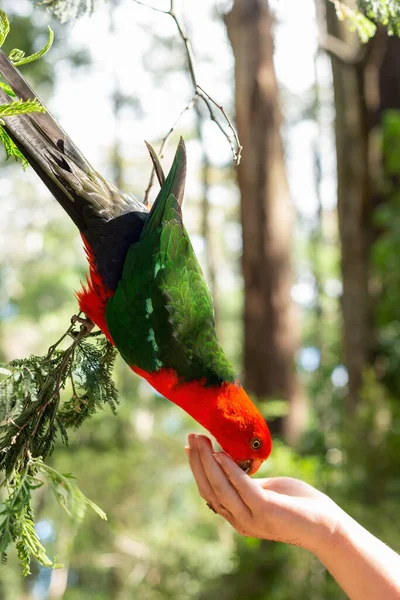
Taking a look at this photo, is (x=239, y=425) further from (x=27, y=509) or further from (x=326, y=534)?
(x=27, y=509)

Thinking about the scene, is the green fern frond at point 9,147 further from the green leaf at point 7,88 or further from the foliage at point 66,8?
the foliage at point 66,8

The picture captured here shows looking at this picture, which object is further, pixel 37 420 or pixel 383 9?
pixel 383 9

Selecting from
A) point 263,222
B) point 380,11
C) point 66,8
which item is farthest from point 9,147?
point 263,222

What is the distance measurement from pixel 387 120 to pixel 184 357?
4.45 m

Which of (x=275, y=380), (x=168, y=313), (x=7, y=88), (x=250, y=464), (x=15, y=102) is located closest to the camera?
(x=15, y=102)

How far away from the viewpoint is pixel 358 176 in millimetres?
6555

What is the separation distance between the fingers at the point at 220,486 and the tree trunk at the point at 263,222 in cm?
474

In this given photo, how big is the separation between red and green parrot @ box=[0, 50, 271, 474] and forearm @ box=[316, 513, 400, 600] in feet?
1.21

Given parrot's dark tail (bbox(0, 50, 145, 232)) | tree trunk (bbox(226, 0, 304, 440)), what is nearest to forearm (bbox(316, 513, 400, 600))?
parrot's dark tail (bbox(0, 50, 145, 232))

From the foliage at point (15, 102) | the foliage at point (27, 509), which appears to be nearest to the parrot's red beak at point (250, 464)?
the foliage at point (27, 509)

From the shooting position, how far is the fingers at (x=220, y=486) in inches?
65.2

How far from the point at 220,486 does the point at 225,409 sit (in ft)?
0.85

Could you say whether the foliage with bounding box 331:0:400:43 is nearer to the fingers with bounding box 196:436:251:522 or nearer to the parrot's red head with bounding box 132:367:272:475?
the parrot's red head with bounding box 132:367:272:475

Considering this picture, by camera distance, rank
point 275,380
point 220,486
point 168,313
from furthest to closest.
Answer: point 275,380 < point 168,313 < point 220,486
